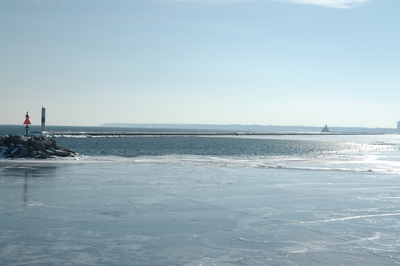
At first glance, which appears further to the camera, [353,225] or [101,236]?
[353,225]

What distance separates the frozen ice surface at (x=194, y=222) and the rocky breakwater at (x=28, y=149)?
9.07 m

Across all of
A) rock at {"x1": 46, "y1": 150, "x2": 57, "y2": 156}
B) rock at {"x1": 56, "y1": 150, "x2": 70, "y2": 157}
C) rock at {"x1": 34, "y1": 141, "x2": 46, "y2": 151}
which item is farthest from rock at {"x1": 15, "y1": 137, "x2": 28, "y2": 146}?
rock at {"x1": 56, "y1": 150, "x2": 70, "y2": 157}

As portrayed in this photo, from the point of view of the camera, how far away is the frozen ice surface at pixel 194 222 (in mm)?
7125

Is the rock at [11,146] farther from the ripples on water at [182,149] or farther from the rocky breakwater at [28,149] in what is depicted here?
the ripples on water at [182,149]

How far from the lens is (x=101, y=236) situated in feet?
26.7

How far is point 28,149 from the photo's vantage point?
83.8 ft

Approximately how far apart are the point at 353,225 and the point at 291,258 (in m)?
2.89

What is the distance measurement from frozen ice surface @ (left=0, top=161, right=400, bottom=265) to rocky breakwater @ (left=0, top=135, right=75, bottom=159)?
907cm

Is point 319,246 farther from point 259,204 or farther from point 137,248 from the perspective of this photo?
point 259,204

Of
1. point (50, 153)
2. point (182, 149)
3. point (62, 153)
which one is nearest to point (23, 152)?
point (50, 153)

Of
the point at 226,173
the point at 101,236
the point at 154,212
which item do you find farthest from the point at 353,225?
the point at 226,173

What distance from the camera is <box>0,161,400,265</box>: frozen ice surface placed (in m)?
7.12

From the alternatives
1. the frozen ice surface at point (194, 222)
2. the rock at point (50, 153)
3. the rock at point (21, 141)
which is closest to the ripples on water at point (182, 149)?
the rock at point (50, 153)

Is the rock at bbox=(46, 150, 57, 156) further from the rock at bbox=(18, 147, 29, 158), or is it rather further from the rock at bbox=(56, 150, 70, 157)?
the rock at bbox=(18, 147, 29, 158)
